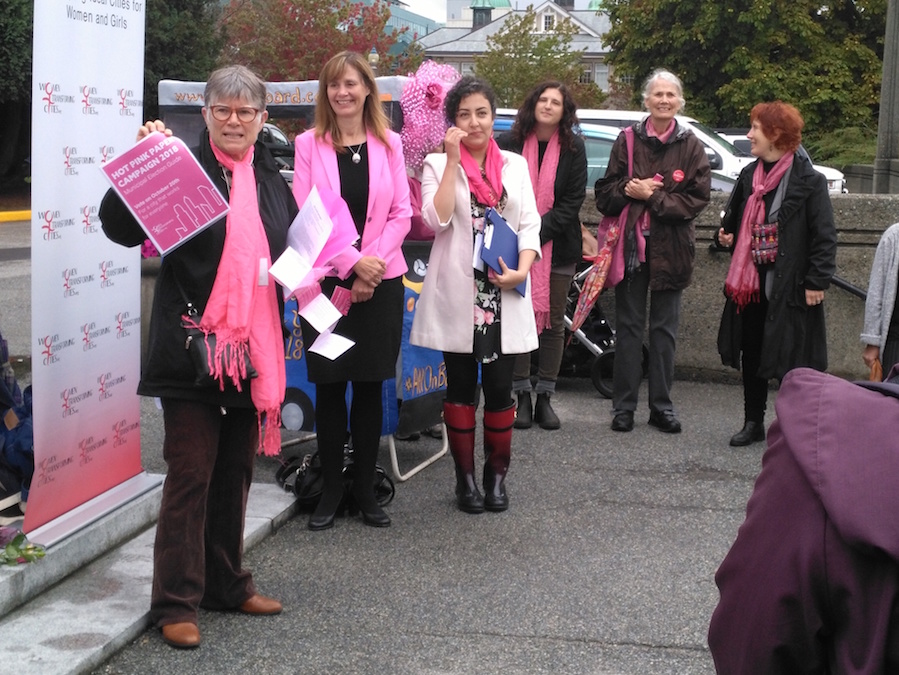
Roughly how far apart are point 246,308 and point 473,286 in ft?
5.58

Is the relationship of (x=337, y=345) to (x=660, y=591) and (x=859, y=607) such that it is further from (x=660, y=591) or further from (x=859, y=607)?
(x=859, y=607)

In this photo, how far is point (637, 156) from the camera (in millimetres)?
6656

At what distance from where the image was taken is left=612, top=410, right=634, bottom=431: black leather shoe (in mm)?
6754

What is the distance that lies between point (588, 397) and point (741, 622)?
614cm

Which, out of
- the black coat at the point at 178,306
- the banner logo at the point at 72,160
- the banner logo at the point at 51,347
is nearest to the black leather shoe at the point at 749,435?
the black coat at the point at 178,306

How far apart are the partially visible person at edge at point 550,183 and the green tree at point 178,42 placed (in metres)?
27.3

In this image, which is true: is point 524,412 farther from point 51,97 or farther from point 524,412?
point 51,97

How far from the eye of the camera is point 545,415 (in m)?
6.86

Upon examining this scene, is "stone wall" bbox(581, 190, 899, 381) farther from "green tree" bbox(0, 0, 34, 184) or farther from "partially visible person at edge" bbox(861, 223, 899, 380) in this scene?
"green tree" bbox(0, 0, 34, 184)

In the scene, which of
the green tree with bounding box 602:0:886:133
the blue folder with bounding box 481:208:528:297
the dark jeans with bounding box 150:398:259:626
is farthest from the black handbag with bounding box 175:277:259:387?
the green tree with bounding box 602:0:886:133

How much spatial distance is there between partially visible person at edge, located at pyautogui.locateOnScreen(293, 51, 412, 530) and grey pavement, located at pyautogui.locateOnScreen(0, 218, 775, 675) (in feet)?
1.83

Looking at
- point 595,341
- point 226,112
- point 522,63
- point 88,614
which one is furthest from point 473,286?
point 522,63

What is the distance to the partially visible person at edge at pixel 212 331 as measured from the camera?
12.0 feet

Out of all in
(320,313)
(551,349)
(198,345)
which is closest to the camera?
(198,345)
